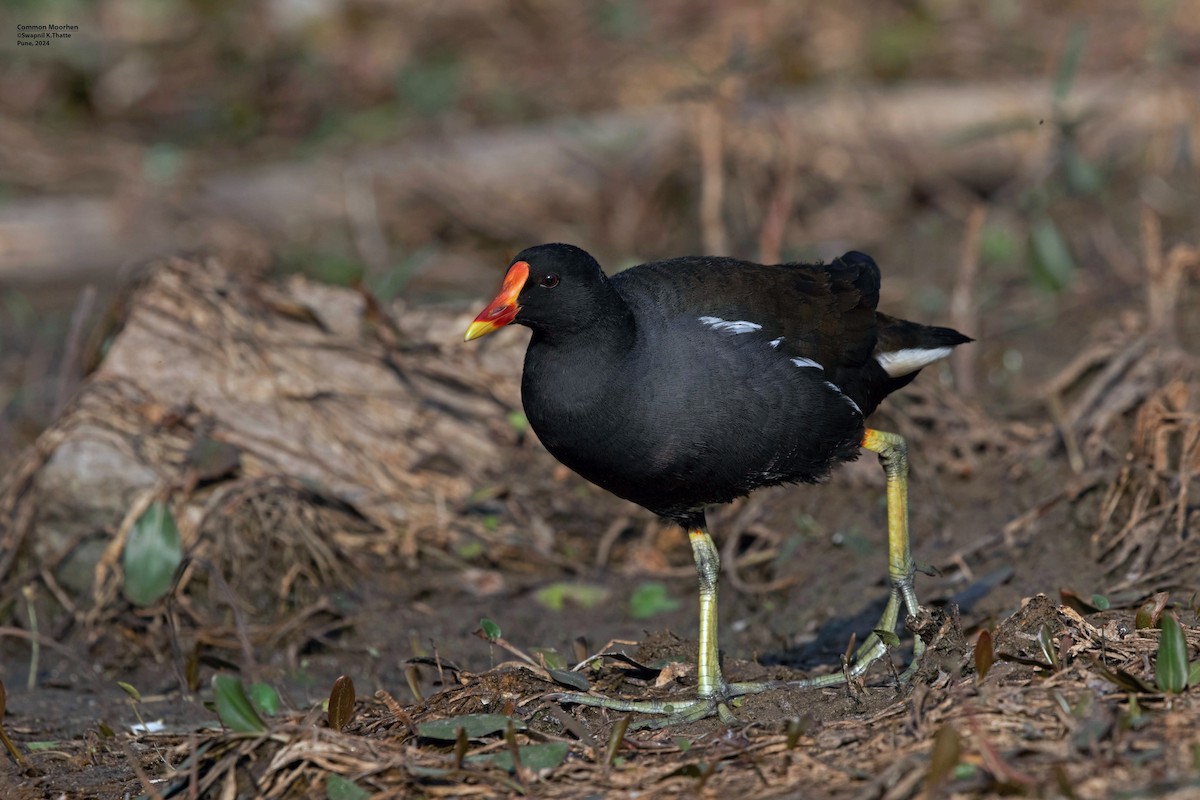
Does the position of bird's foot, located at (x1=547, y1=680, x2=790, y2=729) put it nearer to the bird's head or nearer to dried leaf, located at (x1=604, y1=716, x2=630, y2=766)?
dried leaf, located at (x1=604, y1=716, x2=630, y2=766)

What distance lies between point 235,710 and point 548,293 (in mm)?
1246

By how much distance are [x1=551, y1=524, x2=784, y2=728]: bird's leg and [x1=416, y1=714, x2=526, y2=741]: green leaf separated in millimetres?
311

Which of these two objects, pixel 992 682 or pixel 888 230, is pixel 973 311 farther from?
pixel 992 682

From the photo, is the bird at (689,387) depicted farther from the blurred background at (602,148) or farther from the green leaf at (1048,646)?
the blurred background at (602,148)

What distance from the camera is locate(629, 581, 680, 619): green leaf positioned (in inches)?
185

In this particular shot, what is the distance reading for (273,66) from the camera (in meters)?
9.20

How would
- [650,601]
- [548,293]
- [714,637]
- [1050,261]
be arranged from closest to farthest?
[548,293], [714,637], [650,601], [1050,261]

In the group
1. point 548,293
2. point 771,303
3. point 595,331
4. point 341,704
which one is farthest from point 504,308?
point 341,704

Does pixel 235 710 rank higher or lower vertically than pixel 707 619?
lower

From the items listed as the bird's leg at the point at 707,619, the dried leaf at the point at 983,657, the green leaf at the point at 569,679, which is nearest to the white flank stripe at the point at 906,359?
the bird's leg at the point at 707,619

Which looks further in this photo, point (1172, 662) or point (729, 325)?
point (729, 325)

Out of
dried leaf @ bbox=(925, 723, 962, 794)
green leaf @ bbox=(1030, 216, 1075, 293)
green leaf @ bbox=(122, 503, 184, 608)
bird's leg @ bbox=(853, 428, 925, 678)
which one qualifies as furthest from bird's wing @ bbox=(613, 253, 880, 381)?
green leaf @ bbox=(1030, 216, 1075, 293)

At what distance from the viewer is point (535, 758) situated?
2816 mm

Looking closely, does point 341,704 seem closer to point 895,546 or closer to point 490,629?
point 490,629
